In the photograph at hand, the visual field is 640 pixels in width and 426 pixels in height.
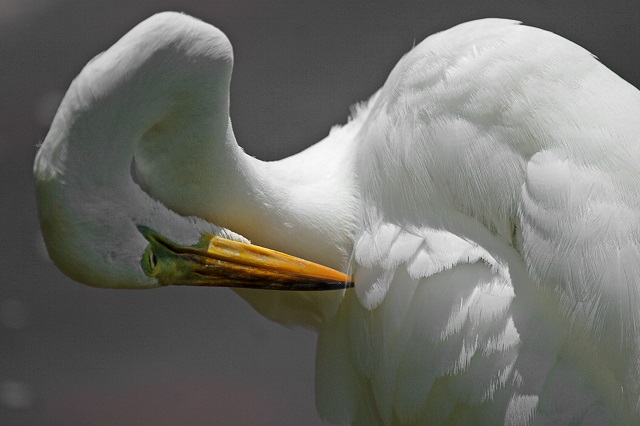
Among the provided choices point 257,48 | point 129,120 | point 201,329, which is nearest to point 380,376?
point 129,120

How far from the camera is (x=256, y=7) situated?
317cm

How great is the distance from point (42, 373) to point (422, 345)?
1773 millimetres

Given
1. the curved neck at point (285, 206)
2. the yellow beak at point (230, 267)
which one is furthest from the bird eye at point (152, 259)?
the curved neck at point (285, 206)

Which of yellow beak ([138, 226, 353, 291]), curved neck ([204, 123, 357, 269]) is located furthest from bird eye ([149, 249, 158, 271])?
curved neck ([204, 123, 357, 269])

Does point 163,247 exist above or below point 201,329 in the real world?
above

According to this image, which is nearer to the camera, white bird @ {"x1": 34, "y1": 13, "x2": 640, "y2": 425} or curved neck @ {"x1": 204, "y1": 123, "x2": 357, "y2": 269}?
white bird @ {"x1": 34, "y1": 13, "x2": 640, "y2": 425}

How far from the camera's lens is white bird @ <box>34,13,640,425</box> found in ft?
3.90

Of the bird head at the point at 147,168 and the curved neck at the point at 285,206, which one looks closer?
the bird head at the point at 147,168

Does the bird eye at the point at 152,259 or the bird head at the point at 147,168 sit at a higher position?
the bird head at the point at 147,168

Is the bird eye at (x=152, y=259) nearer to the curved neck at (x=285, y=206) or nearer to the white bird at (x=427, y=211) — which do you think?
the white bird at (x=427, y=211)

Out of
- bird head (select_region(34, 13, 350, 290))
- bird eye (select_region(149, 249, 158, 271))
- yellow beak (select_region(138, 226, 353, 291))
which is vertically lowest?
yellow beak (select_region(138, 226, 353, 291))

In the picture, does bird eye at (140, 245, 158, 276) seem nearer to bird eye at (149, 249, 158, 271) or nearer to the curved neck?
bird eye at (149, 249, 158, 271)

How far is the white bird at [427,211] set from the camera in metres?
1.19

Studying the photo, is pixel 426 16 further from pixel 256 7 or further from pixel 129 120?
pixel 129 120
